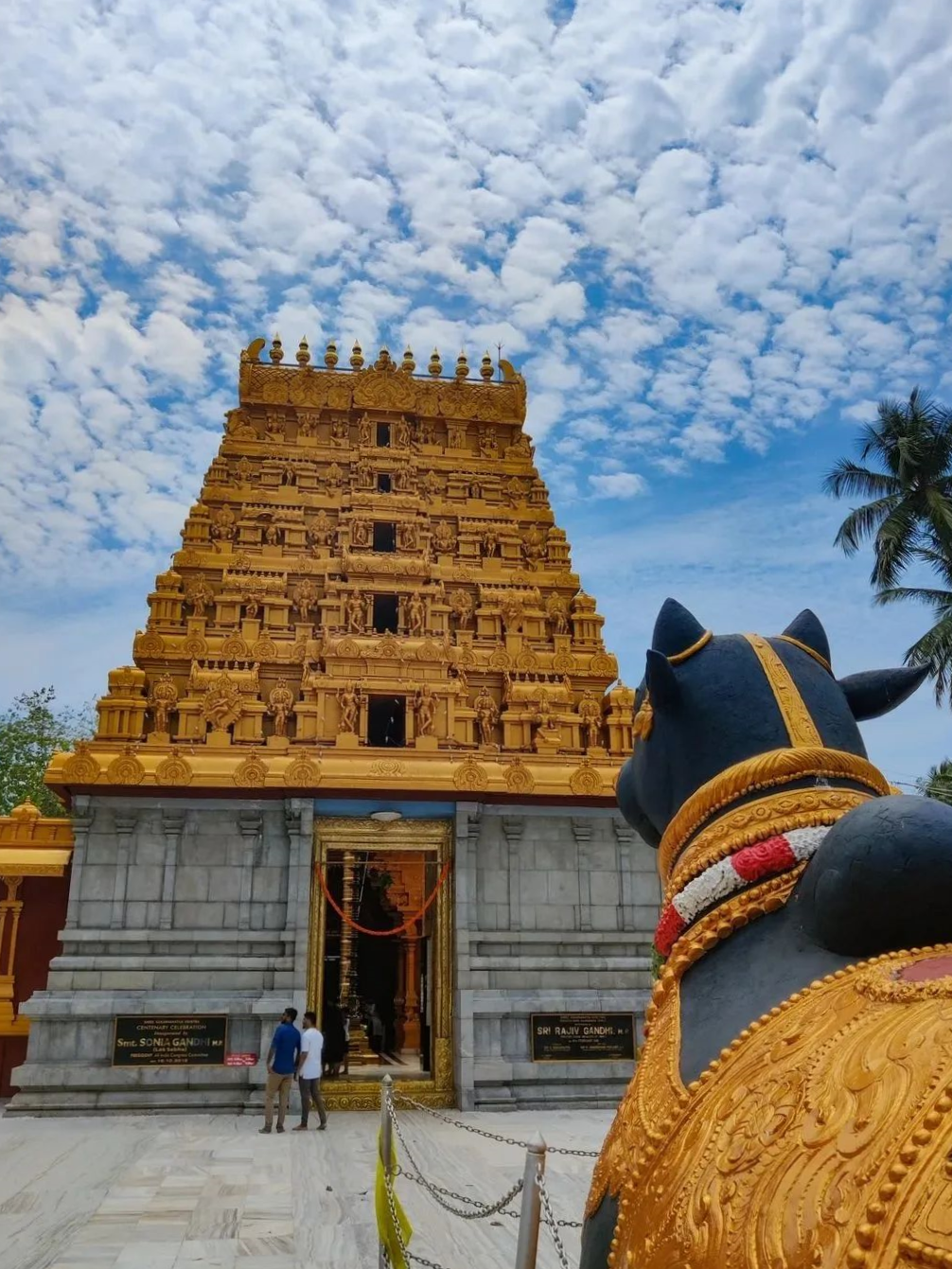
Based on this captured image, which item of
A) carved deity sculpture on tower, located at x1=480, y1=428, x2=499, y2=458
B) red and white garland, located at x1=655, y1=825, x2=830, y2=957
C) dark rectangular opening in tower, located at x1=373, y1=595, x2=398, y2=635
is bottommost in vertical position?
red and white garland, located at x1=655, y1=825, x2=830, y2=957

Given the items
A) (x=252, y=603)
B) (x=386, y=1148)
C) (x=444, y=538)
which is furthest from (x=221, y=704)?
(x=386, y=1148)

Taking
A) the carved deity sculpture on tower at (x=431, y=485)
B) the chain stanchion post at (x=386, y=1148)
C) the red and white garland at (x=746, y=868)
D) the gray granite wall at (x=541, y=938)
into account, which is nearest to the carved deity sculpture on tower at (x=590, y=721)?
the gray granite wall at (x=541, y=938)

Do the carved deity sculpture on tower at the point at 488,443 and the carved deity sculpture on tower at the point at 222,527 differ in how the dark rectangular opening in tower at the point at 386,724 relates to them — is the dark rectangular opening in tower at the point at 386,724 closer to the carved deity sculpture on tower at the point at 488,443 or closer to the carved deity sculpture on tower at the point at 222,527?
the carved deity sculpture on tower at the point at 222,527

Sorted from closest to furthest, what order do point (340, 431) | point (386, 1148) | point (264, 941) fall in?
1. point (386, 1148)
2. point (264, 941)
3. point (340, 431)

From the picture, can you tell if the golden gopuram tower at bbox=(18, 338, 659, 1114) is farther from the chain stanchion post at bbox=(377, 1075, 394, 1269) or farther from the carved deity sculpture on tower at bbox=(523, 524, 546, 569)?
the chain stanchion post at bbox=(377, 1075, 394, 1269)

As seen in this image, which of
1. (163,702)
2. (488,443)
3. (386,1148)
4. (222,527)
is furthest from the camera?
(488,443)

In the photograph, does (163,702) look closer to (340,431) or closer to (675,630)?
(340,431)

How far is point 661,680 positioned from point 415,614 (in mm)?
16027

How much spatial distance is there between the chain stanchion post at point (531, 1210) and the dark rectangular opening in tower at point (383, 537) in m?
17.1

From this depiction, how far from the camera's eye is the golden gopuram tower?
13.8 m

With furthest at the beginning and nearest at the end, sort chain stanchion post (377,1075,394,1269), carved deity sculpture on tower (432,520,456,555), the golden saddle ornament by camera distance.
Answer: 1. carved deity sculpture on tower (432,520,456,555)
2. chain stanchion post (377,1075,394,1269)
3. the golden saddle ornament

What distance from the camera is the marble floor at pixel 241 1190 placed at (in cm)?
722

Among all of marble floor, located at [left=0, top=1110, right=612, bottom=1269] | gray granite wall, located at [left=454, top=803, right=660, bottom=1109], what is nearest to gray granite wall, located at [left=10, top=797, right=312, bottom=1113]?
marble floor, located at [left=0, top=1110, right=612, bottom=1269]

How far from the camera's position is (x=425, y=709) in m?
17.4
